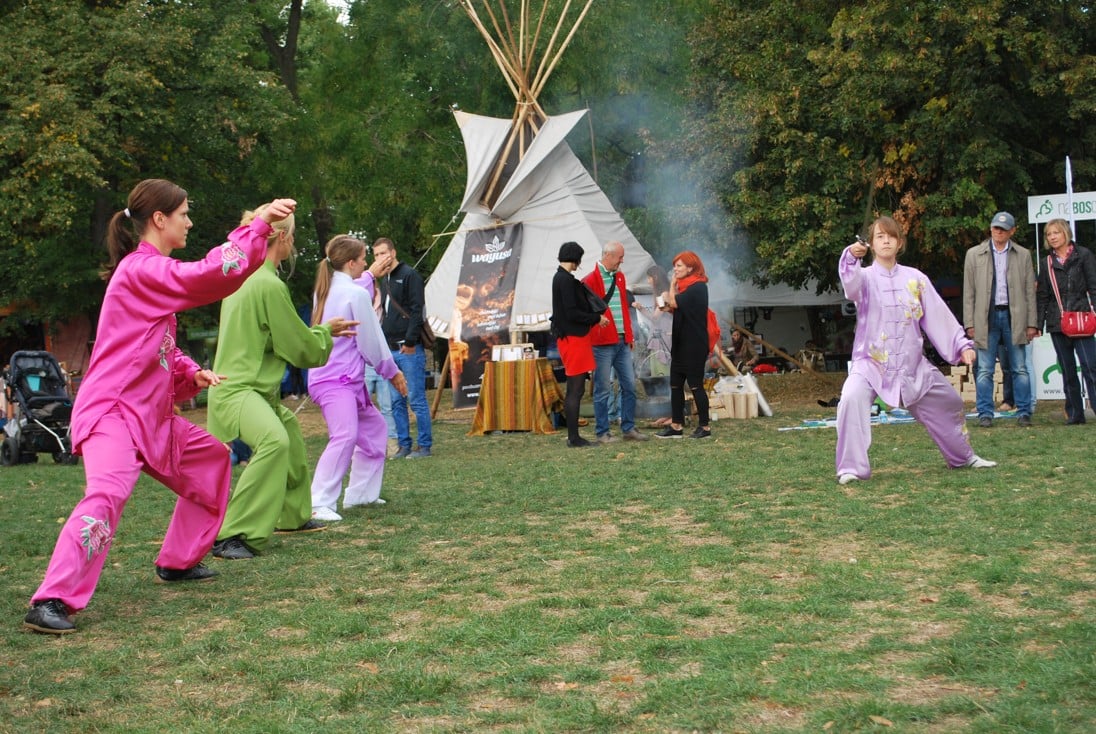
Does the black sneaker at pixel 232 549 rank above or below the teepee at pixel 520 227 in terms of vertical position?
below

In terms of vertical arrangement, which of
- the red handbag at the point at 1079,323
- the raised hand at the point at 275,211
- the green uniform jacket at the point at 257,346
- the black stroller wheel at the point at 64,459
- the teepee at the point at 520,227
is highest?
the teepee at the point at 520,227

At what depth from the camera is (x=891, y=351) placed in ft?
27.1

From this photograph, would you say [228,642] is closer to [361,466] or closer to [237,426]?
[237,426]

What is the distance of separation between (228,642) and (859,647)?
2174 mm

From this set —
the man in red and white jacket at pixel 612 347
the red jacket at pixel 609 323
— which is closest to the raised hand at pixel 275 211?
the red jacket at pixel 609 323

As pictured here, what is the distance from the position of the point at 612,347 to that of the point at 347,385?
5.25 metres

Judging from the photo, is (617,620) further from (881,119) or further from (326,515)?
(881,119)

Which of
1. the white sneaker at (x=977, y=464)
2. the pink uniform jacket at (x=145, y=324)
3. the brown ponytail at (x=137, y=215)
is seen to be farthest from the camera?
the white sneaker at (x=977, y=464)

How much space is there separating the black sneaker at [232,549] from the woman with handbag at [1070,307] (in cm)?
810

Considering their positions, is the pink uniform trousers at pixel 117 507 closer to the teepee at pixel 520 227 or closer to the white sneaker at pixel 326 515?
the white sneaker at pixel 326 515

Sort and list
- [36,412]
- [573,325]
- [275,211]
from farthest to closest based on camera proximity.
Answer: [36,412] → [573,325] → [275,211]

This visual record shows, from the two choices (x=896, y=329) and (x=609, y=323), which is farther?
(x=609, y=323)

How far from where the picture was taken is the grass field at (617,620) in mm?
3594

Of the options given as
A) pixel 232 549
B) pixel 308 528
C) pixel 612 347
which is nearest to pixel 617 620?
pixel 232 549
